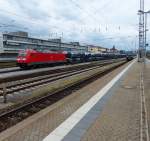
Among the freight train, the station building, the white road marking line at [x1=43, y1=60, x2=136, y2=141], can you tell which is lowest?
the white road marking line at [x1=43, y1=60, x2=136, y2=141]

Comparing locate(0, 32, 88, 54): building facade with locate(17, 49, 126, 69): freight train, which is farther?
locate(0, 32, 88, 54): building facade

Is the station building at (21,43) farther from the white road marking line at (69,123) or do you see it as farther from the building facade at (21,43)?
the white road marking line at (69,123)

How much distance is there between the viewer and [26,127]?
26.1 feet

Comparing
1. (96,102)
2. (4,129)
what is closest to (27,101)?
(96,102)

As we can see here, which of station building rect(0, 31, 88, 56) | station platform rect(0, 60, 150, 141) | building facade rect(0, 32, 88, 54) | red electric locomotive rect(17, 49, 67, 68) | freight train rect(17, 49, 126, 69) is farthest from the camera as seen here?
building facade rect(0, 32, 88, 54)

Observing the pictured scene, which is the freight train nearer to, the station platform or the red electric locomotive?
the red electric locomotive

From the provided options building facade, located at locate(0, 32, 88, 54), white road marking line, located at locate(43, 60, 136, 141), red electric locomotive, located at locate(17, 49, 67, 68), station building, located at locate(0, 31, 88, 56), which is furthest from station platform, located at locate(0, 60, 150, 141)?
building facade, located at locate(0, 32, 88, 54)

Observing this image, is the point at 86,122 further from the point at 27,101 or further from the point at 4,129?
the point at 27,101

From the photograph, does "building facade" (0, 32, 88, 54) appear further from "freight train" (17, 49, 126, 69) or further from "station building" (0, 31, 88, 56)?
"freight train" (17, 49, 126, 69)

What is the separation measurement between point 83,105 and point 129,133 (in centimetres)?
423

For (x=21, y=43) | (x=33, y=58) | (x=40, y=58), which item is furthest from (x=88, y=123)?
(x=21, y=43)

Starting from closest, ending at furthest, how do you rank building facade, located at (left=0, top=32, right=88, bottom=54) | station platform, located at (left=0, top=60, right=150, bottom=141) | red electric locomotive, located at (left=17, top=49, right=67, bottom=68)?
station platform, located at (left=0, top=60, right=150, bottom=141), red electric locomotive, located at (left=17, top=49, right=67, bottom=68), building facade, located at (left=0, top=32, right=88, bottom=54)

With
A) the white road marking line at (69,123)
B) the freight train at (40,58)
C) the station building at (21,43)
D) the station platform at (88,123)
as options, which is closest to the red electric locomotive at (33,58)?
the freight train at (40,58)

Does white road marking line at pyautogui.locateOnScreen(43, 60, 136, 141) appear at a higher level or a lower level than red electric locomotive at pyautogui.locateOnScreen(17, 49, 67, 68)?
lower
